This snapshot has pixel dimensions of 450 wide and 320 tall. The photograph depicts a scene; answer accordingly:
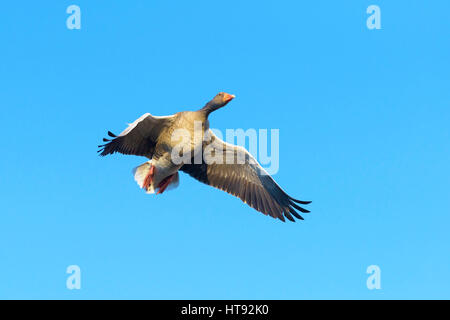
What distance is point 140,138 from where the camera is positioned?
11.1 meters

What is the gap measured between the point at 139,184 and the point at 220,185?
6.48 ft

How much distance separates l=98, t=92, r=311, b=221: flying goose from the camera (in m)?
10.7

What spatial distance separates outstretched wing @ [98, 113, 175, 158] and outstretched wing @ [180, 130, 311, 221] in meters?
1.14

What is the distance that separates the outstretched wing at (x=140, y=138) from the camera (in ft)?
35.0

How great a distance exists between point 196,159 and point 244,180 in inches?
46.1

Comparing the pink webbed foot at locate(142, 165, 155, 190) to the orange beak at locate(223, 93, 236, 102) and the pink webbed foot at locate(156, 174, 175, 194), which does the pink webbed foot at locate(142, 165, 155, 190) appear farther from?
the orange beak at locate(223, 93, 236, 102)

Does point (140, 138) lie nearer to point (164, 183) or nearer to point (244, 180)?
point (164, 183)

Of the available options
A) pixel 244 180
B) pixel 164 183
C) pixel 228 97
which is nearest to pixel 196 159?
pixel 164 183

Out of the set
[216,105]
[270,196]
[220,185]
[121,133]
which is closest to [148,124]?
[121,133]

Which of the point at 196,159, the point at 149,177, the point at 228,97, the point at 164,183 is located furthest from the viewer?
the point at 196,159

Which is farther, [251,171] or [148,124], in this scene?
[251,171]
